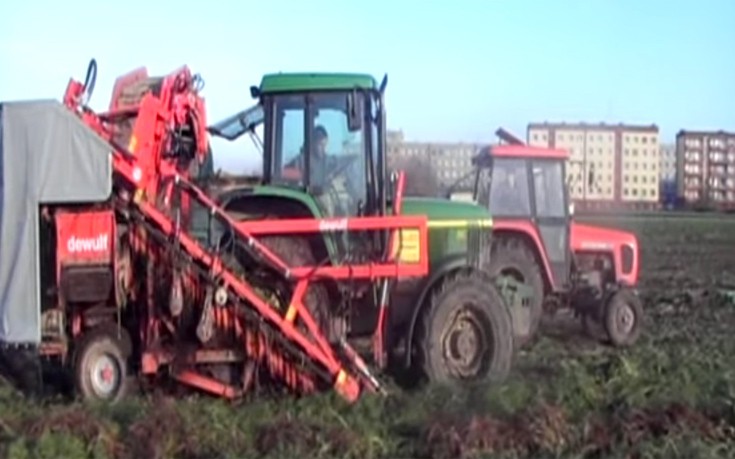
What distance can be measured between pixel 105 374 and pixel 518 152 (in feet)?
26.0

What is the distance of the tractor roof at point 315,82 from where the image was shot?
43.3ft

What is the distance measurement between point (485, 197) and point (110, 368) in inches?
294

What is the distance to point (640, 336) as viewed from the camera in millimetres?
18594

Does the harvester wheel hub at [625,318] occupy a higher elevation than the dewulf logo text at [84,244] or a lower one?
lower

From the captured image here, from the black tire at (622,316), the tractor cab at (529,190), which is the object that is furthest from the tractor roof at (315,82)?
the black tire at (622,316)

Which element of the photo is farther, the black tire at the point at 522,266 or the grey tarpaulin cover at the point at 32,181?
the black tire at the point at 522,266

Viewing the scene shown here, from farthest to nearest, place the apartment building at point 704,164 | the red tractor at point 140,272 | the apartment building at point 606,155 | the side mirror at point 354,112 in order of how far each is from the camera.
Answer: the apartment building at point 704,164, the apartment building at point 606,155, the side mirror at point 354,112, the red tractor at point 140,272

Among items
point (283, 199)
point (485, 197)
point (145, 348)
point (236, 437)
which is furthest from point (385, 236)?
point (485, 197)

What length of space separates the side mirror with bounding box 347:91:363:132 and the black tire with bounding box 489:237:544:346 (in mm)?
4425

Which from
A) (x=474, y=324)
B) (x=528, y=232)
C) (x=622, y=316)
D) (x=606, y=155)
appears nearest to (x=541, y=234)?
(x=528, y=232)

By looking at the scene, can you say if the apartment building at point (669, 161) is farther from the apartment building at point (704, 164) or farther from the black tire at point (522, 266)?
the black tire at point (522, 266)

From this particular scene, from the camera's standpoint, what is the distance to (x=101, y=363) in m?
12.3

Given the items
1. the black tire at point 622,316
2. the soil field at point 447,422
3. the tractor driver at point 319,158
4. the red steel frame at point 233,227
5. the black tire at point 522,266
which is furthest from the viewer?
the black tire at point 622,316

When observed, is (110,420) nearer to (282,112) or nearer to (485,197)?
(282,112)
